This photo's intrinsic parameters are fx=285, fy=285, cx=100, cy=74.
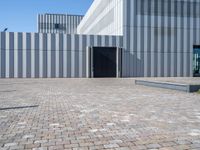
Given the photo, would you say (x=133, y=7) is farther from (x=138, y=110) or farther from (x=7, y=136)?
(x=7, y=136)

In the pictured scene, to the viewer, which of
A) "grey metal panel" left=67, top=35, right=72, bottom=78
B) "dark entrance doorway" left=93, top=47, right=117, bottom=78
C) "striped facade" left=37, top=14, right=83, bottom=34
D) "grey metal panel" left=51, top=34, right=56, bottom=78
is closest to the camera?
"grey metal panel" left=51, top=34, right=56, bottom=78

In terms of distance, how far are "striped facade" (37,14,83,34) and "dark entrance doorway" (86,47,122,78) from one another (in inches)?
1828

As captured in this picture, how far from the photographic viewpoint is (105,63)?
33688 mm

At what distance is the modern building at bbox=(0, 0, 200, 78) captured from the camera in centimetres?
3212

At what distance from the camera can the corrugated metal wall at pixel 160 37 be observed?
111ft

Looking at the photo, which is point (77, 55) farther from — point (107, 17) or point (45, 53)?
point (107, 17)

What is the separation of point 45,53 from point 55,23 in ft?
154

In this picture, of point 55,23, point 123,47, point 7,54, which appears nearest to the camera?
point 7,54

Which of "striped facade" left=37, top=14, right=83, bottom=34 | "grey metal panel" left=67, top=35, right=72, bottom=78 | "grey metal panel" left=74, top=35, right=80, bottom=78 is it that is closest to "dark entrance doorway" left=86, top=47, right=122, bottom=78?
"grey metal panel" left=74, top=35, right=80, bottom=78

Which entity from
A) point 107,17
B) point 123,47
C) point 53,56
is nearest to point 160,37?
point 123,47

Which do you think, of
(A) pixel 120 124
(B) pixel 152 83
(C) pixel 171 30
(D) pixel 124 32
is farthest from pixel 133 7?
(A) pixel 120 124

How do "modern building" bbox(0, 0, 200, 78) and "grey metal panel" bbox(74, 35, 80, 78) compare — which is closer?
"modern building" bbox(0, 0, 200, 78)

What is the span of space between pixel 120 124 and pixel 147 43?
1112 inches

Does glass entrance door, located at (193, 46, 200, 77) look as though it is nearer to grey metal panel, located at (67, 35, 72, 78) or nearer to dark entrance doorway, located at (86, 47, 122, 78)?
dark entrance doorway, located at (86, 47, 122, 78)
